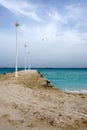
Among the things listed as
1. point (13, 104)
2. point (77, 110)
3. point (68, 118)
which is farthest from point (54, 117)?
point (13, 104)

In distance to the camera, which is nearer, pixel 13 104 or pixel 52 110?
pixel 52 110

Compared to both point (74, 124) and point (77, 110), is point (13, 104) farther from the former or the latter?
point (74, 124)

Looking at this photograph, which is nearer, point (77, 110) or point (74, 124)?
point (74, 124)

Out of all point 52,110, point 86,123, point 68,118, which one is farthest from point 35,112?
point 86,123

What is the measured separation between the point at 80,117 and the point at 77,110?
4.95 feet

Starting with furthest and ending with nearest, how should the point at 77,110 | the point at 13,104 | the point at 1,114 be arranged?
the point at 13,104, the point at 77,110, the point at 1,114

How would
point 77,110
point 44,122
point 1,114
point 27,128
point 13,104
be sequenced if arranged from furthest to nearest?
point 13,104 → point 77,110 → point 1,114 → point 44,122 → point 27,128

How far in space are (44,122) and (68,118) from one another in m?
0.99

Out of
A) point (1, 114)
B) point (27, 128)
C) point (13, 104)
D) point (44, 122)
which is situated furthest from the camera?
point (13, 104)

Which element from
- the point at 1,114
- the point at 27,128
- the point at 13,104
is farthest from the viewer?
the point at 13,104

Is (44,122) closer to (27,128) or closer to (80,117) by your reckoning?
(27,128)

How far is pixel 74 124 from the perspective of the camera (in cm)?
964

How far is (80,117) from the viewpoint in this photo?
1056 centimetres

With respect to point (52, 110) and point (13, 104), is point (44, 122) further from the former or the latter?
point (13, 104)
